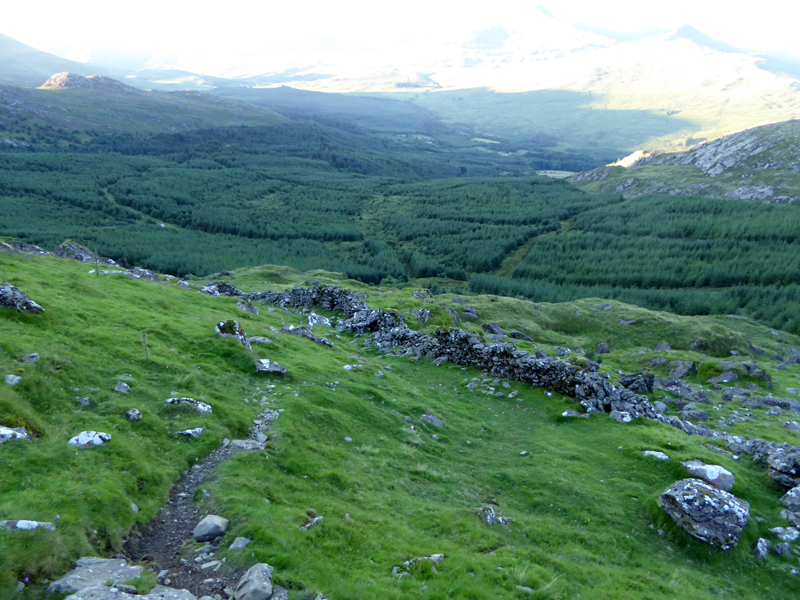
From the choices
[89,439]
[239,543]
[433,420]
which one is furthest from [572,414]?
[89,439]

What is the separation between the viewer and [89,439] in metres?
12.6

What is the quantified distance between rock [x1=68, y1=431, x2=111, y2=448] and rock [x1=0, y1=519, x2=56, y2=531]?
12.1 ft

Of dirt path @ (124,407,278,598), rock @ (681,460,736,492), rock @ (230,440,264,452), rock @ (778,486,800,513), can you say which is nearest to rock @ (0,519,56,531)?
dirt path @ (124,407,278,598)

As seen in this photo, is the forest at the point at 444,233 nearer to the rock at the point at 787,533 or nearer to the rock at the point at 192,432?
the rock at the point at 787,533

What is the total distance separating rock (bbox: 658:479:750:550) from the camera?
1483 centimetres

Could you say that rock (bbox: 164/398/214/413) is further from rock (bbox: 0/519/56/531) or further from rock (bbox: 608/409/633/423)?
rock (bbox: 608/409/633/423)

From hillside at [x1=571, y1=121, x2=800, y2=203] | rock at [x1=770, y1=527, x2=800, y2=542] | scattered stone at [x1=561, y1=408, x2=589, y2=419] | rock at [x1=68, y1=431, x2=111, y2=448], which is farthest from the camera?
hillside at [x1=571, y1=121, x2=800, y2=203]

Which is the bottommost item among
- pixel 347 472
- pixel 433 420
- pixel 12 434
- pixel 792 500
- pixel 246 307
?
pixel 433 420

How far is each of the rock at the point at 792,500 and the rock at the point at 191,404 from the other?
2225 cm

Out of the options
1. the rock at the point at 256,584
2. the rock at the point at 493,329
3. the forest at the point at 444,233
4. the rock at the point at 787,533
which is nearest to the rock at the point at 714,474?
the rock at the point at 787,533

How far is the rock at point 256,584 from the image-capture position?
8883 millimetres

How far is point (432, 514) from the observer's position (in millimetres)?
14398

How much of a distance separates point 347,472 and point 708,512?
12732mm

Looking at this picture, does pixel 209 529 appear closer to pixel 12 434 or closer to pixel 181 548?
pixel 181 548
